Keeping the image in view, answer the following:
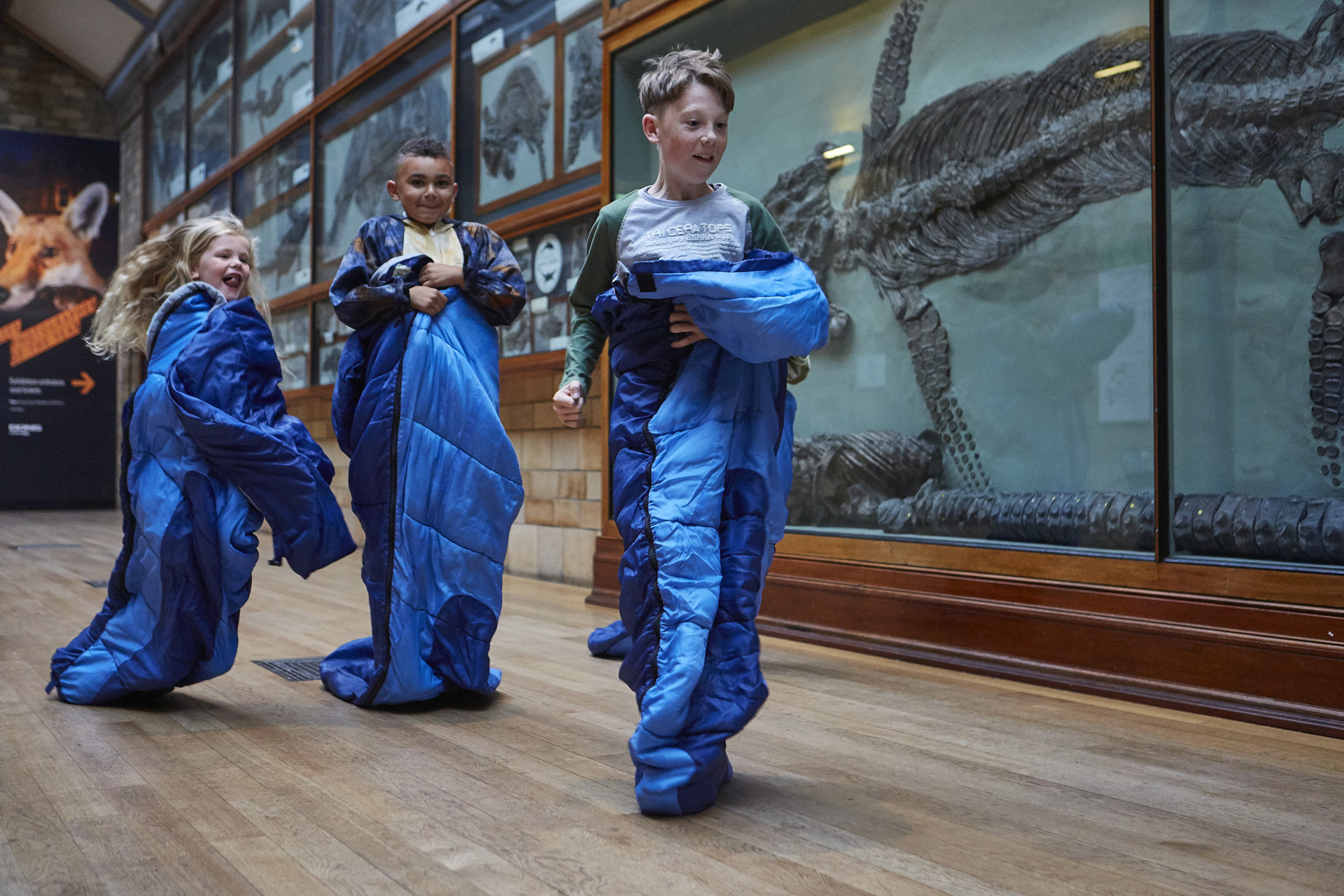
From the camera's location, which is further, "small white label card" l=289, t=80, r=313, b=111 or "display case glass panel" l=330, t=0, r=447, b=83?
"small white label card" l=289, t=80, r=313, b=111

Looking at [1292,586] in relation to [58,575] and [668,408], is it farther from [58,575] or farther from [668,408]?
[58,575]

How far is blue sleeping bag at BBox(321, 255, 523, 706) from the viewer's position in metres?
2.78

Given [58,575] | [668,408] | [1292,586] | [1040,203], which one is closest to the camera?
[668,408]

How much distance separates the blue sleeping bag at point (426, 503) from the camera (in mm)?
2779

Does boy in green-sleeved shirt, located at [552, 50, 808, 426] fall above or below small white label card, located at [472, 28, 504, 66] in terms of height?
below

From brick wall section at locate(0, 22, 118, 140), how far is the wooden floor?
43.5ft

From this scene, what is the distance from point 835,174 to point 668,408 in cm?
247

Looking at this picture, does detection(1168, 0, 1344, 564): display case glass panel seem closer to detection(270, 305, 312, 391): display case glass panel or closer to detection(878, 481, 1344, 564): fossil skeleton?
detection(878, 481, 1344, 564): fossil skeleton

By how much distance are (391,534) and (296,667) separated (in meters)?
0.89

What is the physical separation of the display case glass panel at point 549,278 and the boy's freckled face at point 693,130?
343cm

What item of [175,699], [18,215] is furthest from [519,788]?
[18,215]

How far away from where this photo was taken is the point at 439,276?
2848mm

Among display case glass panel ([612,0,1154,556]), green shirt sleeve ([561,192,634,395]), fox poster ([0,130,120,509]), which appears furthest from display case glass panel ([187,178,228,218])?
green shirt sleeve ([561,192,634,395])

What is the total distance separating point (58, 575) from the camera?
6.02 metres
